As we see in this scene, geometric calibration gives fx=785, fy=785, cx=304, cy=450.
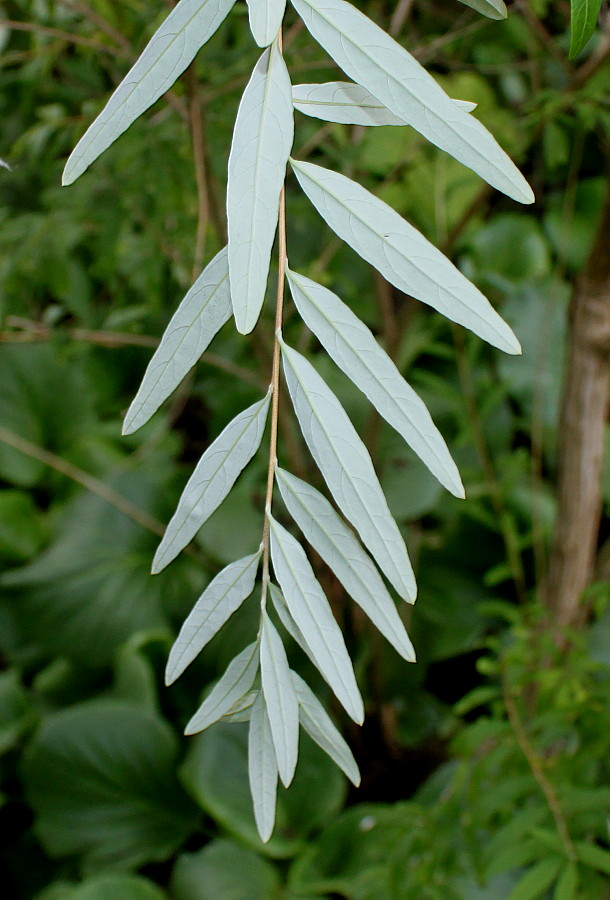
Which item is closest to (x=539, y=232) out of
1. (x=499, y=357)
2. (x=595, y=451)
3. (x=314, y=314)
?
(x=499, y=357)

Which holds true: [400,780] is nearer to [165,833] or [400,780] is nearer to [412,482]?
[165,833]

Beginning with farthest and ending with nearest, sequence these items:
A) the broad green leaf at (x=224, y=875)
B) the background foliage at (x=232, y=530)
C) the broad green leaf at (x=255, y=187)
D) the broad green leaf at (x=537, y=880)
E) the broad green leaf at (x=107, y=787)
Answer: the broad green leaf at (x=107, y=787) → the broad green leaf at (x=224, y=875) → the background foliage at (x=232, y=530) → the broad green leaf at (x=537, y=880) → the broad green leaf at (x=255, y=187)

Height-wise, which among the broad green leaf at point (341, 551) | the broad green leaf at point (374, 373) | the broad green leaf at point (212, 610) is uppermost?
the broad green leaf at point (374, 373)

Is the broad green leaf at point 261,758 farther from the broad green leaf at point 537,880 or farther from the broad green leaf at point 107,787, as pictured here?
the broad green leaf at point 107,787

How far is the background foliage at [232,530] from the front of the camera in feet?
2.59

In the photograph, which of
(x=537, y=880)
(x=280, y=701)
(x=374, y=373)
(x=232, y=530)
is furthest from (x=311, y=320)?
(x=232, y=530)

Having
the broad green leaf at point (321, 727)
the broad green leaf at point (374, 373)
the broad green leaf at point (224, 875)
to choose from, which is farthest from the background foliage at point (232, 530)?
the broad green leaf at point (374, 373)

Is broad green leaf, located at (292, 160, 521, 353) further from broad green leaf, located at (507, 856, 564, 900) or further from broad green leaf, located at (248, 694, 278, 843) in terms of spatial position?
broad green leaf, located at (507, 856, 564, 900)

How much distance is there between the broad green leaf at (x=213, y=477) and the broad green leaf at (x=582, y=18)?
15cm

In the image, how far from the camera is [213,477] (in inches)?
10.9

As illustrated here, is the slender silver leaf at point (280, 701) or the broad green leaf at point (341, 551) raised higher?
the broad green leaf at point (341, 551)

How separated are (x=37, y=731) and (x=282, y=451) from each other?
23.0 inches

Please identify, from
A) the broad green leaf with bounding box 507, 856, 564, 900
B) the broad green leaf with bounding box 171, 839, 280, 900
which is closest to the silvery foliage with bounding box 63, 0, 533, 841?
the broad green leaf with bounding box 507, 856, 564, 900

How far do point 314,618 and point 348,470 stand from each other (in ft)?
0.18
